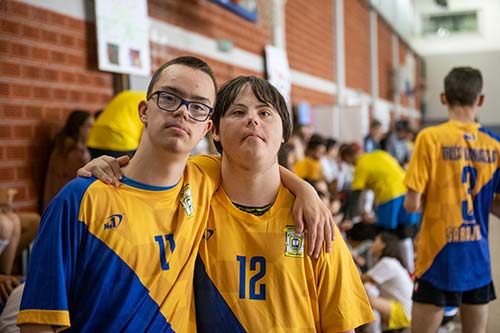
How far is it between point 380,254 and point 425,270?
6.73 ft

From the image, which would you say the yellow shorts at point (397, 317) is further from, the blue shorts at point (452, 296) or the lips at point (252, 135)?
the lips at point (252, 135)

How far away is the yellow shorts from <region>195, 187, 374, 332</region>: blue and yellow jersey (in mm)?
2501

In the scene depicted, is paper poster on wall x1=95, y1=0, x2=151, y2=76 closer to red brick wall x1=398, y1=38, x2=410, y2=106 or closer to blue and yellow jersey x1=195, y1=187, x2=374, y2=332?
blue and yellow jersey x1=195, y1=187, x2=374, y2=332

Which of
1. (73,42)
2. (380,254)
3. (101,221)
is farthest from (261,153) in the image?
(380,254)

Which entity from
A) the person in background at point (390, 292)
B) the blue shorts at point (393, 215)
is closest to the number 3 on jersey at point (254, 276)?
the person in background at point (390, 292)

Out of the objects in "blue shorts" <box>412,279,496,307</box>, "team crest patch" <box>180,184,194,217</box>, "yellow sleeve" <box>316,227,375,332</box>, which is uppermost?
"team crest patch" <box>180,184,194,217</box>

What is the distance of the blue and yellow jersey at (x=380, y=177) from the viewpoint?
5789mm

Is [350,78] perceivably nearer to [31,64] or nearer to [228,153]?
[31,64]

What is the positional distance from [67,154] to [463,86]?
2.90 m

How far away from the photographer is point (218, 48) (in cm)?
719

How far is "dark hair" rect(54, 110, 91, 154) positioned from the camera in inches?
158

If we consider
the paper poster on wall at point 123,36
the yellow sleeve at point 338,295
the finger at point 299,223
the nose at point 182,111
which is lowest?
the yellow sleeve at point 338,295

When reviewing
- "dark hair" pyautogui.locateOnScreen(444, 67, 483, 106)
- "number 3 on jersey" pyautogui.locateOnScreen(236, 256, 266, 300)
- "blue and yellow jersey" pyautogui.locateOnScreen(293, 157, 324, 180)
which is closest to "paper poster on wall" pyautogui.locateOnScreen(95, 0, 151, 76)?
"blue and yellow jersey" pyautogui.locateOnScreen(293, 157, 324, 180)

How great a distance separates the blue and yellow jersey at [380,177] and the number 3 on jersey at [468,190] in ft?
8.66
